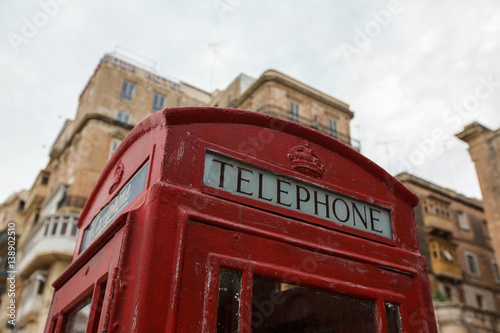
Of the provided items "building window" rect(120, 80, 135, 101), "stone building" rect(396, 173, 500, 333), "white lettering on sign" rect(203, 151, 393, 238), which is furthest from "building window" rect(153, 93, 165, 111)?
"white lettering on sign" rect(203, 151, 393, 238)

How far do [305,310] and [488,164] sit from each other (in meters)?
19.2

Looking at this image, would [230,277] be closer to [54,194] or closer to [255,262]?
[255,262]

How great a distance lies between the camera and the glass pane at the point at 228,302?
2.24 meters

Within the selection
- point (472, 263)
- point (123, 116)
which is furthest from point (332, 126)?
point (472, 263)

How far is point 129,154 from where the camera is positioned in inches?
122

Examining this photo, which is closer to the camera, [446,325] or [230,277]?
[230,277]

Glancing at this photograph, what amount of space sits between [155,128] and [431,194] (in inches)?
1049

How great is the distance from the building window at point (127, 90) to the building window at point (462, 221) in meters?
21.6

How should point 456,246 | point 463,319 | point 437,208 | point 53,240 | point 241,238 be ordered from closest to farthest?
point 241,238
point 53,240
point 463,319
point 456,246
point 437,208

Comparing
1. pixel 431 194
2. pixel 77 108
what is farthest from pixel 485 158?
pixel 77 108

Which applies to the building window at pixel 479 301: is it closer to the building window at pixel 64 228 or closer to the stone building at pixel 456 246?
the stone building at pixel 456 246

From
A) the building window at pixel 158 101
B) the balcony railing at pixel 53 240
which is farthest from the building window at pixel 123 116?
the balcony railing at pixel 53 240

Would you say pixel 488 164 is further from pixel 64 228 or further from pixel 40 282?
pixel 40 282

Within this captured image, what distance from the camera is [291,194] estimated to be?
2850 mm
